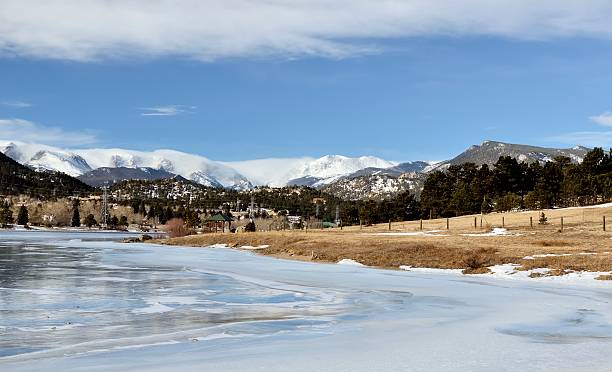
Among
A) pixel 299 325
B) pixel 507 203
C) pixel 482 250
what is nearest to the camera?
pixel 299 325

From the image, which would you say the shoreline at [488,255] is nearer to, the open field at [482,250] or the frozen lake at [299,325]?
the open field at [482,250]

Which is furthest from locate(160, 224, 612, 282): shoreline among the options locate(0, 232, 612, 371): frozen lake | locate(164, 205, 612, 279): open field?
locate(0, 232, 612, 371): frozen lake

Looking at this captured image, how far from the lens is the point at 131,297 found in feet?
76.0

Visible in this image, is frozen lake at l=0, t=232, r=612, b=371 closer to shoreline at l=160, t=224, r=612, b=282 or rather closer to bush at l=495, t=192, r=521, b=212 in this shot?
shoreline at l=160, t=224, r=612, b=282

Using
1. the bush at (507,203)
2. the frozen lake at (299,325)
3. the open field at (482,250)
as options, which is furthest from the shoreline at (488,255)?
the bush at (507,203)

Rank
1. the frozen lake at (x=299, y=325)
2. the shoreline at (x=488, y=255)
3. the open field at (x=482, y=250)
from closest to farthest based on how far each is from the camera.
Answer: the frozen lake at (x=299, y=325)
the shoreline at (x=488, y=255)
the open field at (x=482, y=250)

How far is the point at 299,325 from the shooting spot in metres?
17.2

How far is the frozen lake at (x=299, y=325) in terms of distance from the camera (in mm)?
12234

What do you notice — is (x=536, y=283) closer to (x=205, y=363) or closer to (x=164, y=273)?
(x=164, y=273)

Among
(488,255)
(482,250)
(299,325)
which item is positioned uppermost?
(482,250)

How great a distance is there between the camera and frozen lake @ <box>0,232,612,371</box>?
40.1 ft

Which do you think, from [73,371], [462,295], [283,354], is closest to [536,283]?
Answer: [462,295]

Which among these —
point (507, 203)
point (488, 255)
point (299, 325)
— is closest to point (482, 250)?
point (488, 255)

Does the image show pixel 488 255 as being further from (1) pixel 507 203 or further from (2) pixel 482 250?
(1) pixel 507 203
